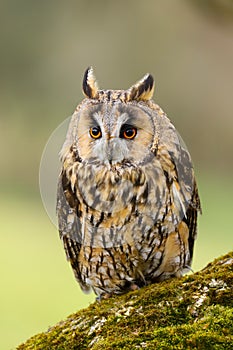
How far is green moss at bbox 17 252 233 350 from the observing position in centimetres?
158

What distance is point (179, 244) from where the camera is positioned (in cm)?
236

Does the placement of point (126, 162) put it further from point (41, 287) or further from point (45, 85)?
point (45, 85)

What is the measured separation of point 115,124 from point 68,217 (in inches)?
18.2

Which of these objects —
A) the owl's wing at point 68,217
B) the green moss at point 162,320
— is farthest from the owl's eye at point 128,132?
the green moss at point 162,320

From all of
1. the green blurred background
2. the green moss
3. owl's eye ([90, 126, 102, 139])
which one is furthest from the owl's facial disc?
the green blurred background

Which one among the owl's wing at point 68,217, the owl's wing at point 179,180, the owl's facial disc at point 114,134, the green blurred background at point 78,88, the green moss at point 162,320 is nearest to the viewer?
the green moss at point 162,320

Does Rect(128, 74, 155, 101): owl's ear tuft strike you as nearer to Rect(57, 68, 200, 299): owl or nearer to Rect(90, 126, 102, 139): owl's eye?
Rect(57, 68, 200, 299): owl

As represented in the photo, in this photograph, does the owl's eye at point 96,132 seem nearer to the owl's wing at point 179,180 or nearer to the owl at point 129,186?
the owl at point 129,186

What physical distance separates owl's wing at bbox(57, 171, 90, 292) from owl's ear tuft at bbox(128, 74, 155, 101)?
1.42 feet

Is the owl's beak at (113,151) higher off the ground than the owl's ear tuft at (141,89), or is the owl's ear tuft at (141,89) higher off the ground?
the owl's ear tuft at (141,89)

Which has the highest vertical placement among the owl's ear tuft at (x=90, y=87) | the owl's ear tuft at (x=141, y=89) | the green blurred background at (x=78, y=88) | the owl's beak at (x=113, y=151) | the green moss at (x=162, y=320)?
the green blurred background at (x=78, y=88)

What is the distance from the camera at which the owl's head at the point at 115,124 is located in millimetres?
2223

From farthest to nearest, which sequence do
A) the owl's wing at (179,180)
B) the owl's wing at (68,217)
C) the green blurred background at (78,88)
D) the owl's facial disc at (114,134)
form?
the green blurred background at (78,88) → the owl's wing at (68,217) → the owl's wing at (179,180) → the owl's facial disc at (114,134)

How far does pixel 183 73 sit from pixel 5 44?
2359 mm
